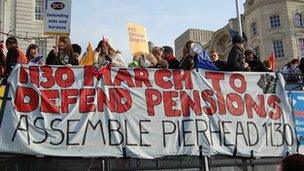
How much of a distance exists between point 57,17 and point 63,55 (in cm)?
128

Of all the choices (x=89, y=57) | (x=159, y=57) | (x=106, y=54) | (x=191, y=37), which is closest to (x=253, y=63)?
(x=159, y=57)

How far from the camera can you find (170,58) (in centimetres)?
1034

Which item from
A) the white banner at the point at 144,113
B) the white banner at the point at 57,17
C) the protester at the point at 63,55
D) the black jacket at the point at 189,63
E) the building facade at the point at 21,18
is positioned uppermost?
the building facade at the point at 21,18

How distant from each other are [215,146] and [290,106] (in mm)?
1898

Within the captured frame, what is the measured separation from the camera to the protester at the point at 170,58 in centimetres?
1024

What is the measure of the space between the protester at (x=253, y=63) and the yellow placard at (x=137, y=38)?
10.5ft

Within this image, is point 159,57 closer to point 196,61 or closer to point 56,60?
point 196,61

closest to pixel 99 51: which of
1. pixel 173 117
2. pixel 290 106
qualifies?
pixel 173 117

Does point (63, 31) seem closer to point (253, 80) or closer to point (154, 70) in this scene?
point (154, 70)

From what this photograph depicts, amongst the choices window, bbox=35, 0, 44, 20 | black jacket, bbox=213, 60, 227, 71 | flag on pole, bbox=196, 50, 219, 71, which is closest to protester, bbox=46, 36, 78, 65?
flag on pole, bbox=196, 50, 219, 71

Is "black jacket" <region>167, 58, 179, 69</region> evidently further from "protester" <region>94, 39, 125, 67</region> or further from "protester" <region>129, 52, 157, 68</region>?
"protester" <region>94, 39, 125, 67</region>

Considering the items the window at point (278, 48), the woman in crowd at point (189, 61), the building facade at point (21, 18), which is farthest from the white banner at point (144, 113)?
the window at point (278, 48)

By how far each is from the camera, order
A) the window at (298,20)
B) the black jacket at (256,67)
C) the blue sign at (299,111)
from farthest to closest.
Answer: the window at (298,20)
the black jacket at (256,67)
the blue sign at (299,111)

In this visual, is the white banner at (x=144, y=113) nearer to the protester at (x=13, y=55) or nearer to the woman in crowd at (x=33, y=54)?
the protester at (x=13, y=55)
